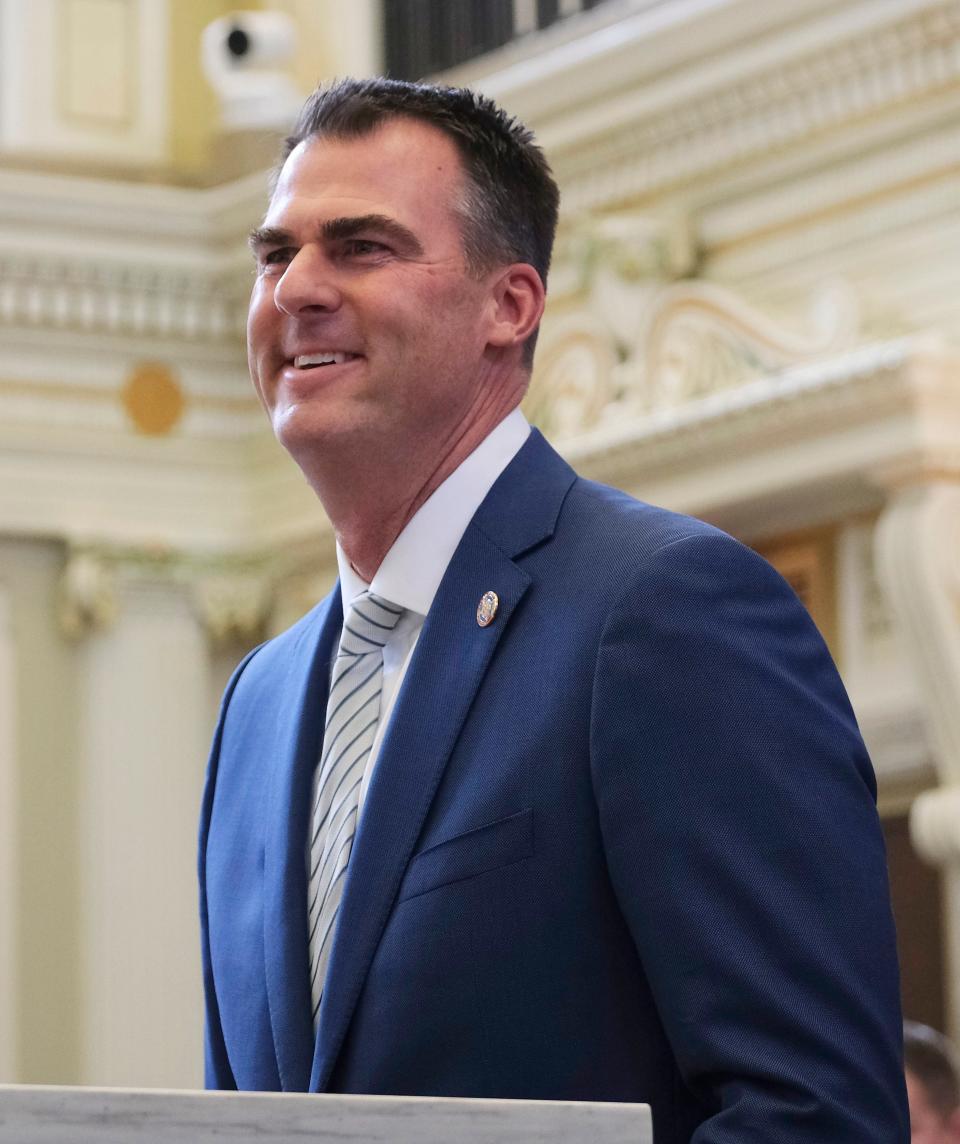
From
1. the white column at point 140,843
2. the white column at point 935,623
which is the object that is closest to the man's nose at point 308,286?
the white column at point 935,623

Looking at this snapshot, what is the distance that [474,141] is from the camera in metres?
1.73

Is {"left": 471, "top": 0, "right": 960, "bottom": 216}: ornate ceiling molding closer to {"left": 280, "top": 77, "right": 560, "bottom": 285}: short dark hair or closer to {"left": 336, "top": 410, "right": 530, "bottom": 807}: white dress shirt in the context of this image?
{"left": 280, "top": 77, "right": 560, "bottom": 285}: short dark hair

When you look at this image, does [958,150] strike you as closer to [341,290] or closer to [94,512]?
[94,512]

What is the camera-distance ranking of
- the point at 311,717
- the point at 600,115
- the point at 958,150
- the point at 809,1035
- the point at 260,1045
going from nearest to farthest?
the point at 809,1035, the point at 260,1045, the point at 311,717, the point at 958,150, the point at 600,115

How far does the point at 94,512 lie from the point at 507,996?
17.7ft

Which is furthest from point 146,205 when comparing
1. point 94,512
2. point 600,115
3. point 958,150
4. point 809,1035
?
point 809,1035

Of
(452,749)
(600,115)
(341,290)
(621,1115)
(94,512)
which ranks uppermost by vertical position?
(600,115)

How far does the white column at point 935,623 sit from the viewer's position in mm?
4766

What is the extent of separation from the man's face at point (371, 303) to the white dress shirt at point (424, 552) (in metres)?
0.03

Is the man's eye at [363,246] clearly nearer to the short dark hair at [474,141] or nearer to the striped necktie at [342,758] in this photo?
the short dark hair at [474,141]

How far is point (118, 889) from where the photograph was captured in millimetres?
6496

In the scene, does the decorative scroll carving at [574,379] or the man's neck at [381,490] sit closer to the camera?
the man's neck at [381,490]

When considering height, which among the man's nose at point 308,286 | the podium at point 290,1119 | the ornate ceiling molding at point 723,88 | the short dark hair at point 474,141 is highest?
the ornate ceiling molding at point 723,88

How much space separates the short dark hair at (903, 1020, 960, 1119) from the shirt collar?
8.53 feet
